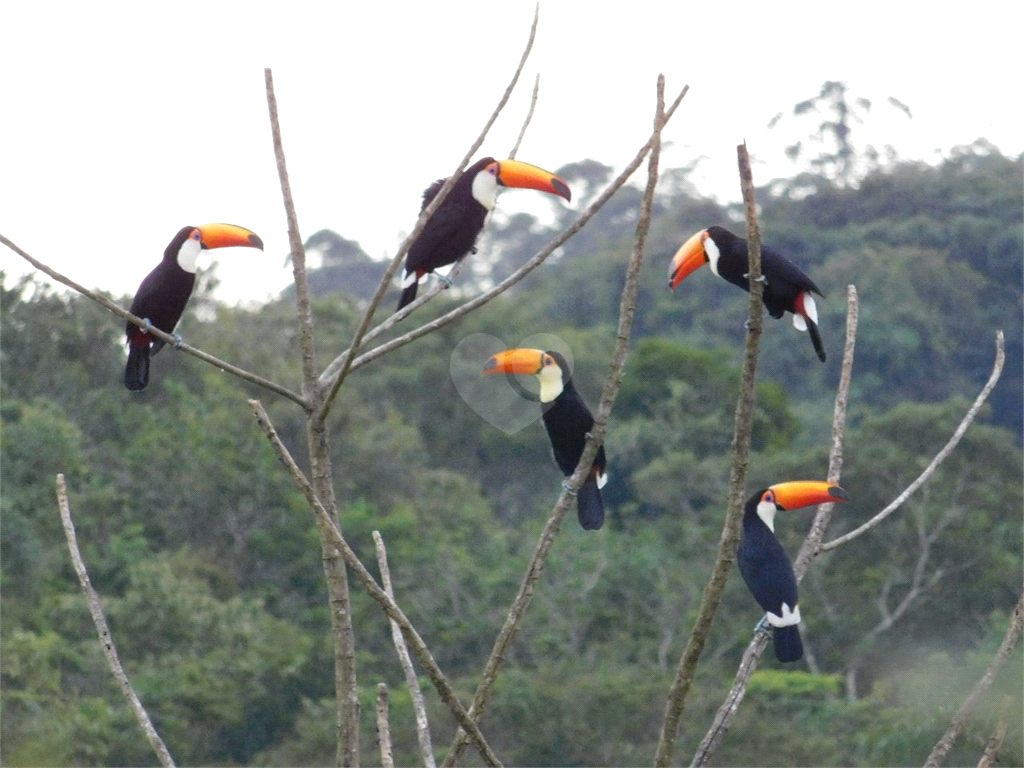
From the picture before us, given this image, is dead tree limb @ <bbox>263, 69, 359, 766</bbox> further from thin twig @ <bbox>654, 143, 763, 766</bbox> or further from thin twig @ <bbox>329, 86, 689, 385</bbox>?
thin twig @ <bbox>654, 143, 763, 766</bbox>

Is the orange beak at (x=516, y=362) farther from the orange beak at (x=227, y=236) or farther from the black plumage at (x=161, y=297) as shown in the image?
the black plumage at (x=161, y=297)

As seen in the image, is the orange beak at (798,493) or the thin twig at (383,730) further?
the orange beak at (798,493)

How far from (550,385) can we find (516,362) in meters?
0.55

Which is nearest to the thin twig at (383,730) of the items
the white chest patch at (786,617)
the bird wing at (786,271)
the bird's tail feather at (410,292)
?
the white chest patch at (786,617)

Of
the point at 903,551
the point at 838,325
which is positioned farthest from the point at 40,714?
the point at 838,325

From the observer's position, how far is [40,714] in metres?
12.1

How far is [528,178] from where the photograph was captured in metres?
4.41

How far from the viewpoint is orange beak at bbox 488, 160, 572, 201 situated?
13.3 ft

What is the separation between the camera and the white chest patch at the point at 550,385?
4680 mm

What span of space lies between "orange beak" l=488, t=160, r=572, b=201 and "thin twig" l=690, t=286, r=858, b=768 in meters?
1.21

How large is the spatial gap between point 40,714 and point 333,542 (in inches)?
416

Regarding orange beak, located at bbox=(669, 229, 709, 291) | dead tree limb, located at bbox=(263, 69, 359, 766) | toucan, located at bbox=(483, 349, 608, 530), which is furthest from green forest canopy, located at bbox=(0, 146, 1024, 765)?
dead tree limb, located at bbox=(263, 69, 359, 766)

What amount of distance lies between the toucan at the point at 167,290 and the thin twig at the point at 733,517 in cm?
201

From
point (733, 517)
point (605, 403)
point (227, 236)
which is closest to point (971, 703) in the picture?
point (733, 517)
